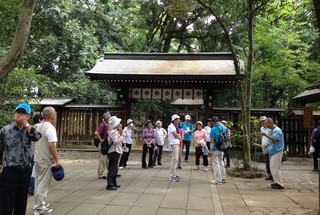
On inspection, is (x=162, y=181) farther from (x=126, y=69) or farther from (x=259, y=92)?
(x=259, y=92)

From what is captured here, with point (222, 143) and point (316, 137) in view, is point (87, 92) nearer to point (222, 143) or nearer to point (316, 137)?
point (222, 143)

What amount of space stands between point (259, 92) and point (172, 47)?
13.8 m

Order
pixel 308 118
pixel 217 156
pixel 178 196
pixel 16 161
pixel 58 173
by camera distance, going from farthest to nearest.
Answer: pixel 308 118
pixel 217 156
pixel 178 196
pixel 58 173
pixel 16 161

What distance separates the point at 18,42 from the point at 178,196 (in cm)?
465

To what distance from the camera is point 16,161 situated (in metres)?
3.65

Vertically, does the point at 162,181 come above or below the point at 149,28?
below

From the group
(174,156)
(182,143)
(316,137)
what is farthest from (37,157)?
(316,137)

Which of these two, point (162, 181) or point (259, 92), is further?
point (259, 92)

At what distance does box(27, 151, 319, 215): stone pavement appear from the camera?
495 centimetres

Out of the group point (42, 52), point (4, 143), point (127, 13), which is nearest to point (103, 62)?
point (42, 52)

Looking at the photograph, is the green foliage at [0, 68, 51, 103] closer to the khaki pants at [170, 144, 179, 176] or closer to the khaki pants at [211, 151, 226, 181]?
the khaki pants at [170, 144, 179, 176]

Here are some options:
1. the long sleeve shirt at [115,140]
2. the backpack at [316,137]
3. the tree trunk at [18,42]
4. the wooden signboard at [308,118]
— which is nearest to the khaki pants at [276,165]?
the backpack at [316,137]

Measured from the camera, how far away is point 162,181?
7426 mm

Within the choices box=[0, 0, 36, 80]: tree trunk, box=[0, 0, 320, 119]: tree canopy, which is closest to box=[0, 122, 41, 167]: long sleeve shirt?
box=[0, 0, 36, 80]: tree trunk
